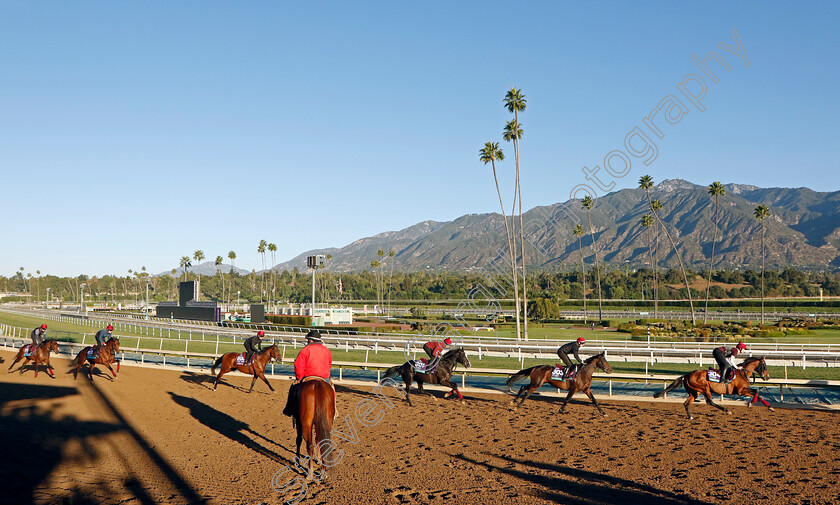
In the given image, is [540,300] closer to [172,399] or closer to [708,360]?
[708,360]

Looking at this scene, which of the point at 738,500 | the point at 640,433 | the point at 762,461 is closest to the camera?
the point at 738,500

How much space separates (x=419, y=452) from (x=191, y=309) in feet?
147

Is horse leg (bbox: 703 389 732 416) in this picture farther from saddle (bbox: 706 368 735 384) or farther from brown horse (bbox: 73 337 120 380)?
brown horse (bbox: 73 337 120 380)

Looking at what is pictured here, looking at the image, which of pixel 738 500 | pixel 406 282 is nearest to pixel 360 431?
pixel 738 500

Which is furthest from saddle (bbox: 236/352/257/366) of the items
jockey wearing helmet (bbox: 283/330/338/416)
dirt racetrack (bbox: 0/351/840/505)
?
jockey wearing helmet (bbox: 283/330/338/416)

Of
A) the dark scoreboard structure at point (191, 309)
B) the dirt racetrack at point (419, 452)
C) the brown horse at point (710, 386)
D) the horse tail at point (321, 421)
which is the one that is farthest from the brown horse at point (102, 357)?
the dark scoreboard structure at point (191, 309)

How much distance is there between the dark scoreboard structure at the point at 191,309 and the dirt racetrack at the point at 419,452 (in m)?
33.3

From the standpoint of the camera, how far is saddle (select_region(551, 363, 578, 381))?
43.6 ft

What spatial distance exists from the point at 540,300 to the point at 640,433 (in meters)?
46.6

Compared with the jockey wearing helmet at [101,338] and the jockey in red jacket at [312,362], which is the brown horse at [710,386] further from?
the jockey wearing helmet at [101,338]

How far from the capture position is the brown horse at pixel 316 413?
7582 millimetres

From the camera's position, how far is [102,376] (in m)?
18.3

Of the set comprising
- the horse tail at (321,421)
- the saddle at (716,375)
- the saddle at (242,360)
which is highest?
the horse tail at (321,421)

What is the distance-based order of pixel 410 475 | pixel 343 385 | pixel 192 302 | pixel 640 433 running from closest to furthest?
1. pixel 410 475
2. pixel 640 433
3. pixel 343 385
4. pixel 192 302
